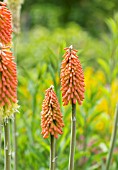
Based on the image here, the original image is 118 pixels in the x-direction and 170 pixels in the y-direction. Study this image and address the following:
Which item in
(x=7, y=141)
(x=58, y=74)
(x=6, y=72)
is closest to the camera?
(x=6, y=72)

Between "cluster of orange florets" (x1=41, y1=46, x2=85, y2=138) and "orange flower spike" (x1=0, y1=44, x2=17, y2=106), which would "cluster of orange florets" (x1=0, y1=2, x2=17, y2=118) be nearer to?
"orange flower spike" (x1=0, y1=44, x2=17, y2=106)

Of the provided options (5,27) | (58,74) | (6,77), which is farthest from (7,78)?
(58,74)

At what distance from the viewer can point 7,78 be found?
2.04m

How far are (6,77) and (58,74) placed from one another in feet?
5.51

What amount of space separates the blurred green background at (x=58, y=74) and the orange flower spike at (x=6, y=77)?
1.31 m

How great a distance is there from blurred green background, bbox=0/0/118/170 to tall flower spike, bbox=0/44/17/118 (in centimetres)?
130

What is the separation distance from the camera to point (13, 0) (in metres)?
3.29

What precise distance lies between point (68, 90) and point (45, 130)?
0.22 meters

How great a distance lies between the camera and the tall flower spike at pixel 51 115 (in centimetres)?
217

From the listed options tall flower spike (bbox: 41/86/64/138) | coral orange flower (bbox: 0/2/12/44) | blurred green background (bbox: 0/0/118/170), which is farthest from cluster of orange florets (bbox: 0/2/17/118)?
blurred green background (bbox: 0/0/118/170)

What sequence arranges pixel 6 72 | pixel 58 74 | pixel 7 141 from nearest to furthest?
pixel 6 72 → pixel 7 141 → pixel 58 74

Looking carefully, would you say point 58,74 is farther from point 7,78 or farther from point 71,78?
point 7,78

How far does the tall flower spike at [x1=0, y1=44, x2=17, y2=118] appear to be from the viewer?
6.63ft

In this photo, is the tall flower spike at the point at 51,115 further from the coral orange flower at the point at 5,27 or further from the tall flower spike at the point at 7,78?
the coral orange flower at the point at 5,27
